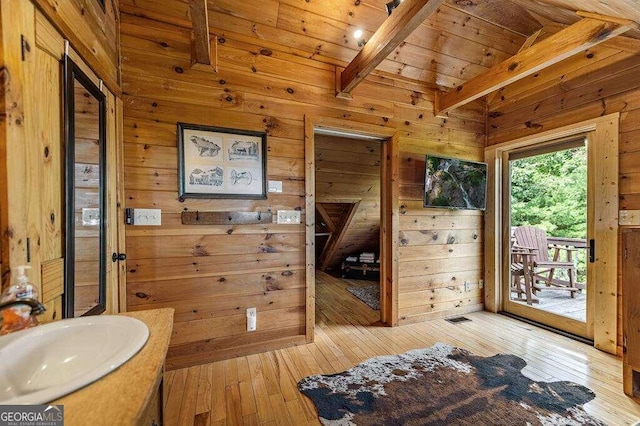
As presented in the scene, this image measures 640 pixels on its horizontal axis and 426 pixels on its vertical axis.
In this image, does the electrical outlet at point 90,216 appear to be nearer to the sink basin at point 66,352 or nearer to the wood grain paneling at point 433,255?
the sink basin at point 66,352

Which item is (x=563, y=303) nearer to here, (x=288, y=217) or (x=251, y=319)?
(x=288, y=217)

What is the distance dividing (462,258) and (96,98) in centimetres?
368

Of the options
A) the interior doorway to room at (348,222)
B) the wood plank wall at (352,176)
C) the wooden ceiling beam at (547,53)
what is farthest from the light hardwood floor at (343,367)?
the wooden ceiling beam at (547,53)

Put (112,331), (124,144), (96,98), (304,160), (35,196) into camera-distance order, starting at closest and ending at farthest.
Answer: (112,331), (35,196), (96,98), (124,144), (304,160)

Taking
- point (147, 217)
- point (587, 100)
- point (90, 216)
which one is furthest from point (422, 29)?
point (90, 216)

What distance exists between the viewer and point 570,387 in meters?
1.77

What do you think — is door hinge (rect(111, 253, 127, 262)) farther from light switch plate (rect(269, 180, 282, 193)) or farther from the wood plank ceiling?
the wood plank ceiling

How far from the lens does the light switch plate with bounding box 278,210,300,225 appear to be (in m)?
2.31

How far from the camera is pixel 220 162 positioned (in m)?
2.12

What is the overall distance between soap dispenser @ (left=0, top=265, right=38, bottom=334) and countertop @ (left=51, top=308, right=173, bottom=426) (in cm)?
42

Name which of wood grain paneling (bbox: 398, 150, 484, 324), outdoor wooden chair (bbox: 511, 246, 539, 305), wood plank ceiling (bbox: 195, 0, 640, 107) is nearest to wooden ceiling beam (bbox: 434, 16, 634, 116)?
wood plank ceiling (bbox: 195, 0, 640, 107)

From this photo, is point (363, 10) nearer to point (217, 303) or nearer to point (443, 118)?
point (443, 118)

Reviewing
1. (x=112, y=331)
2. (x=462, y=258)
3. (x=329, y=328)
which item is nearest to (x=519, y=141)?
(x=462, y=258)

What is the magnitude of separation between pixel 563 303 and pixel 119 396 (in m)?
4.14
